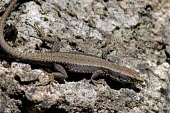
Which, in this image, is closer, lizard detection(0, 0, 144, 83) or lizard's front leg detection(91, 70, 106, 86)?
lizard detection(0, 0, 144, 83)

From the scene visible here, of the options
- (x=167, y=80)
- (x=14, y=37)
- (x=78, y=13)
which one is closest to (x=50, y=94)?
(x=14, y=37)

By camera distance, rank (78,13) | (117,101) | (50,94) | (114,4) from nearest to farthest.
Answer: (50,94) < (117,101) < (78,13) < (114,4)

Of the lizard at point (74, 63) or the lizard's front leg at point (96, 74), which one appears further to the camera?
the lizard's front leg at point (96, 74)

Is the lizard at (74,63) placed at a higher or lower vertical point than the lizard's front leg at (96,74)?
higher

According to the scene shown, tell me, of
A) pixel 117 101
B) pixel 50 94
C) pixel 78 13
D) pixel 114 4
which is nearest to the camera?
pixel 50 94

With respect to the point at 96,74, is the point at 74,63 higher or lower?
higher

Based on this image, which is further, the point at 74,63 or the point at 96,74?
the point at 96,74

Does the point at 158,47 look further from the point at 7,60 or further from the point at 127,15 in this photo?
the point at 7,60

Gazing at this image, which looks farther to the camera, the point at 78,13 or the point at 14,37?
the point at 78,13
